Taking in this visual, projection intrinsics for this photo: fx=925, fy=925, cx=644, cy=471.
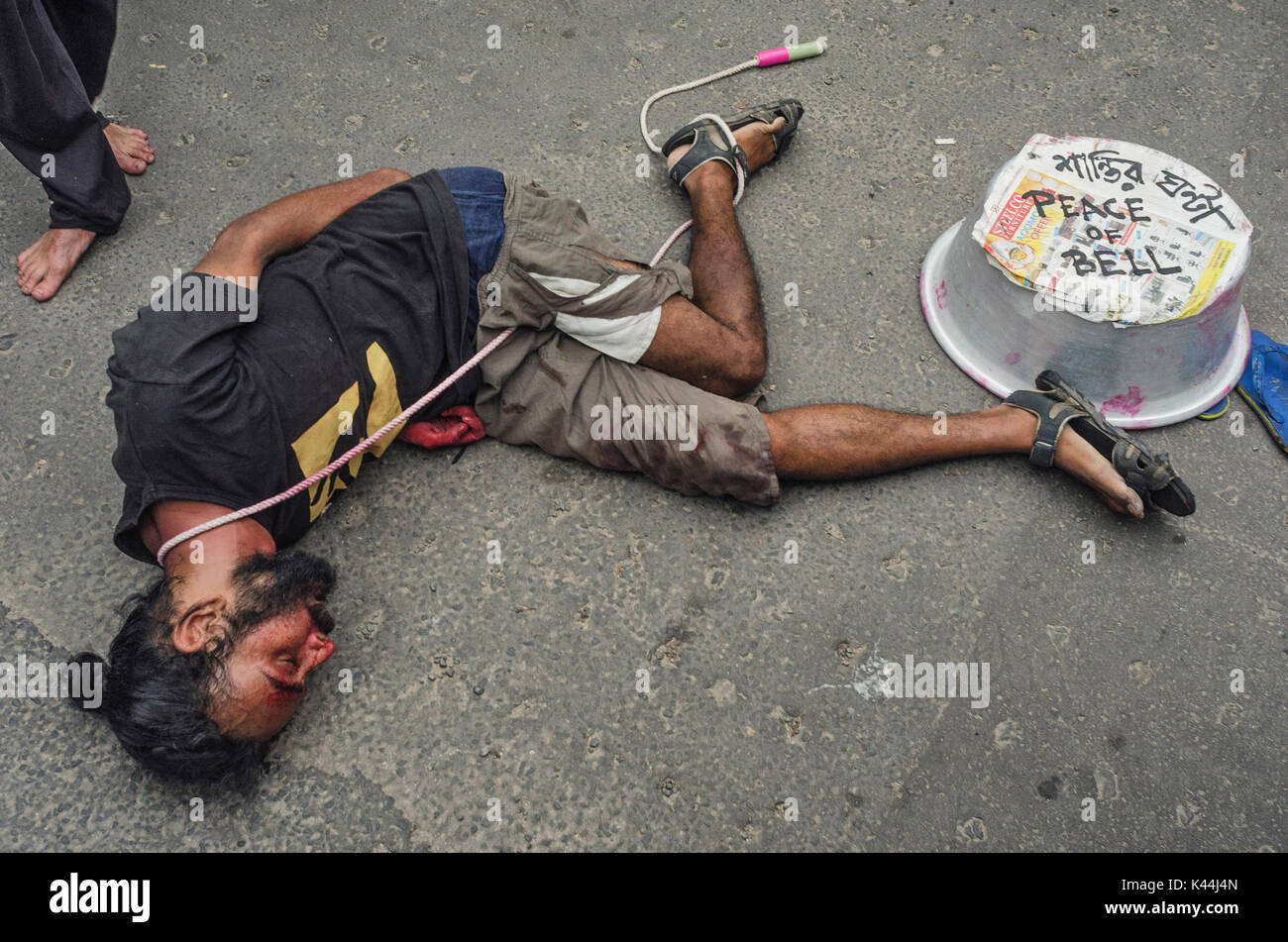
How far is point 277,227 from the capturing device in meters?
1.91

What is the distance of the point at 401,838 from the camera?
180cm

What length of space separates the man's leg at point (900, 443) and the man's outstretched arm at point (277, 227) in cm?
103

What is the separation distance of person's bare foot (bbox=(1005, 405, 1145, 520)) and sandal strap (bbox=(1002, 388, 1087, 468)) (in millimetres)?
12

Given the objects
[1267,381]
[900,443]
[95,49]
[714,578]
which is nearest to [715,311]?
[900,443]

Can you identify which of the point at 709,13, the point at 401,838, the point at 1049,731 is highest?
the point at 709,13

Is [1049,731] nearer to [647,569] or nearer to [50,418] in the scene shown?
[647,569]

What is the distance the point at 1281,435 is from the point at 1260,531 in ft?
0.86

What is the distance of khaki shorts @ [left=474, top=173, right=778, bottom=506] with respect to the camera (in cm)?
202

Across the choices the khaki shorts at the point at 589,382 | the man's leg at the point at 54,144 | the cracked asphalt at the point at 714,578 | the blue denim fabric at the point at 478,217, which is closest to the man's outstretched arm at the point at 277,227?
the blue denim fabric at the point at 478,217

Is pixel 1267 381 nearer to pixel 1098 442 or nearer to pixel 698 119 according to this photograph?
pixel 1098 442

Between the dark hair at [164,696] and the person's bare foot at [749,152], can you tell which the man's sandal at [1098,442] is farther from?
the dark hair at [164,696]

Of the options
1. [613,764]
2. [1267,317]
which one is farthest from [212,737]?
[1267,317]

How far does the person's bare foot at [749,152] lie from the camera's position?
8.01ft

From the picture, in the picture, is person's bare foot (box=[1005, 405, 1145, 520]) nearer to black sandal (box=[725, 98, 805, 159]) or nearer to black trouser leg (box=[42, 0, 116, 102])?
black sandal (box=[725, 98, 805, 159])
